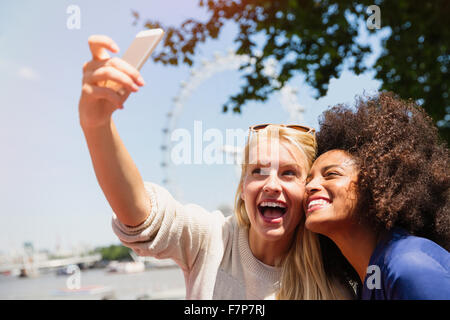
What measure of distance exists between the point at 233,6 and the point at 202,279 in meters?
4.78

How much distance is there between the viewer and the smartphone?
144cm

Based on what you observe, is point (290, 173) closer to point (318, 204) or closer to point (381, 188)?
point (318, 204)

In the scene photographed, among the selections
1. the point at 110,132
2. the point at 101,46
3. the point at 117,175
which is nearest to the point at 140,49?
the point at 101,46

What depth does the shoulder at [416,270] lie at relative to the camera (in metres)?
1.76

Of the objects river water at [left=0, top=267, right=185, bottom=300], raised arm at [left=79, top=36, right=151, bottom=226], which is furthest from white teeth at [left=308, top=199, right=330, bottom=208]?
river water at [left=0, top=267, right=185, bottom=300]

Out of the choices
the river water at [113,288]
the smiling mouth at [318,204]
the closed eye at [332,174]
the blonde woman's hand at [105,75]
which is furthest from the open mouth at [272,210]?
the blonde woman's hand at [105,75]

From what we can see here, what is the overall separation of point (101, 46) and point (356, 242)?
1637 millimetres

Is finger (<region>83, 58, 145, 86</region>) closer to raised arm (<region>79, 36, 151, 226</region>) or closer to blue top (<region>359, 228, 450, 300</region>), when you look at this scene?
raised arm (<region>79, 36, 151, 226</region>)

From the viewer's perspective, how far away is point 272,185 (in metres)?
2.26

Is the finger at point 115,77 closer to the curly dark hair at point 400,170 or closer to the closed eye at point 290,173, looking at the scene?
the closed eye at point 290,173

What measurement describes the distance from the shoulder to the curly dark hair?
25 centimetres

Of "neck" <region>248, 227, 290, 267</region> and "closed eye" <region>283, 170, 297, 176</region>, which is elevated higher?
"closed eye" <region>283, 170, 297, 176</region>

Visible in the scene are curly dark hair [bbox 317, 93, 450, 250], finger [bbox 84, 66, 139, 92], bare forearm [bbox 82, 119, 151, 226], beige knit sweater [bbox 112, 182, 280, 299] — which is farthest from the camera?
curly dark hair [bbox 317, 93, 450, 250]

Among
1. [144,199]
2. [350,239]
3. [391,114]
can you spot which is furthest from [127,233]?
[391,114]
